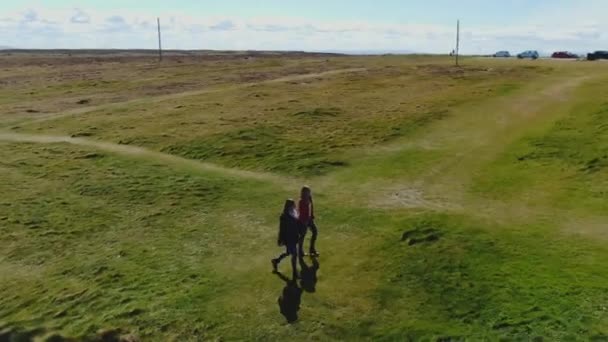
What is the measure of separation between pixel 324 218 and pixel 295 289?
7.32m

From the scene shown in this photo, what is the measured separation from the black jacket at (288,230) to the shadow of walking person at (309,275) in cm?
145

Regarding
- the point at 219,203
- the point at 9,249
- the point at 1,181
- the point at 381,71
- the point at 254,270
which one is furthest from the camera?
the point at 381,71

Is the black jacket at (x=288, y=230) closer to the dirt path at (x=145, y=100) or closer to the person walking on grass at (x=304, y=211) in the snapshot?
the person walking on grass at (x=304, y=211)

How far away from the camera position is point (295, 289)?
20125 mm

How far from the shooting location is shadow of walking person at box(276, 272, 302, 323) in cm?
1869

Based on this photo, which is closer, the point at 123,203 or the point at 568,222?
the point at 568,222

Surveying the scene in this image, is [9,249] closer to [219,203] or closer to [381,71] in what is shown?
[219,203]

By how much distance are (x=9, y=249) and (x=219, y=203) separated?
9.68 metres

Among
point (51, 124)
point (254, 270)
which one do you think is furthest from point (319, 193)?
point (51, 124)

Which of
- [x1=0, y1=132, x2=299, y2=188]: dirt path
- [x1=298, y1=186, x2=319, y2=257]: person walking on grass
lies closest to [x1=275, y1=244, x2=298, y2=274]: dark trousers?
[x1=298, y1=186, x2=319, y2=257]: person walking on grass

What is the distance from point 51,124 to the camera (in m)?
53.1

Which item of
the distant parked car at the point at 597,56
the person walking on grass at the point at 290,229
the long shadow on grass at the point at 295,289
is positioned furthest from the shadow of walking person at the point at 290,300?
the distant parked car at the point at 597,56

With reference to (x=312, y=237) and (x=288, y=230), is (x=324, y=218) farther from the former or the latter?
(x=288, y=230)

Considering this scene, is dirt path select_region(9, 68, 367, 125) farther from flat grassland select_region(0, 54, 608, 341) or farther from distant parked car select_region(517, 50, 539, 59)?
distant parked car select_region(517, 50, 539, 59)
